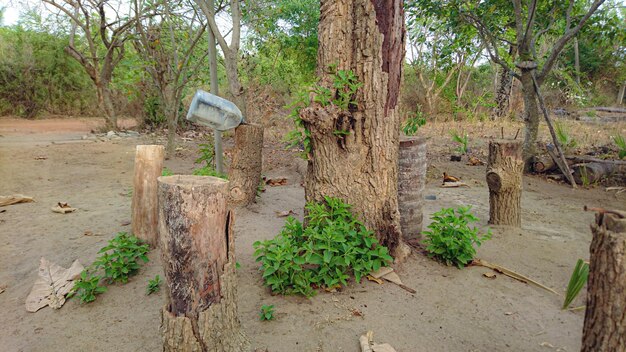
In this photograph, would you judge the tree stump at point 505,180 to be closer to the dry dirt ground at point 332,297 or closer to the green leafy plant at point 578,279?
the dry dirt ground at point 332,297

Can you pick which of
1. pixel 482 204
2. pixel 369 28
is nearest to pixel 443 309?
pixel 369 28

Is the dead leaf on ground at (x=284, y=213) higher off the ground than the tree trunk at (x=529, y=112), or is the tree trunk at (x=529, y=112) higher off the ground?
the tree trunk at (x=529, y=112)

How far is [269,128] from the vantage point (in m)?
10.3

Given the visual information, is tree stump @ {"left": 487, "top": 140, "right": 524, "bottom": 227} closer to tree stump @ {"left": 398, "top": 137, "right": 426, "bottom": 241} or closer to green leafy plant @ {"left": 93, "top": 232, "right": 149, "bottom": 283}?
tree stump @ {"left": 398, "top": 137, "right": 426, "bottom": 241}

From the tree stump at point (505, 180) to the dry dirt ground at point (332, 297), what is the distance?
0.55 ft

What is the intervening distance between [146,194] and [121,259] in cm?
73

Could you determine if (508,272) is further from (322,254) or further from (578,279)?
(322,254)

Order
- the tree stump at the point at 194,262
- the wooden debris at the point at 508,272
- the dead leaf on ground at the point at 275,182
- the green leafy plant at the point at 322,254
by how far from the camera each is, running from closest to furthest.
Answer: the tree stump at the point at 194,262 → the green leafy plant at the point at 322,254 → the wooden debris at the point at 508,272 → the dead leaf on ground at the point at 275,182

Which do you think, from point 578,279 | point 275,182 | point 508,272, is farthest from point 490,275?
point 275,182

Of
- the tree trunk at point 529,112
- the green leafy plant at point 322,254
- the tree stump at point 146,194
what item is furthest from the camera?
the tree trunk at point 529,112

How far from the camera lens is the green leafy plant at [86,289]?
270cm

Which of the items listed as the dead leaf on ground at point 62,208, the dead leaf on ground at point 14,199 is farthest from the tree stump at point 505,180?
the dead leaf on ground at point 14,199

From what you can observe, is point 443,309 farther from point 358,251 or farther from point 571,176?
point 571,176

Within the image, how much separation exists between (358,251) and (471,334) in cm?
82
